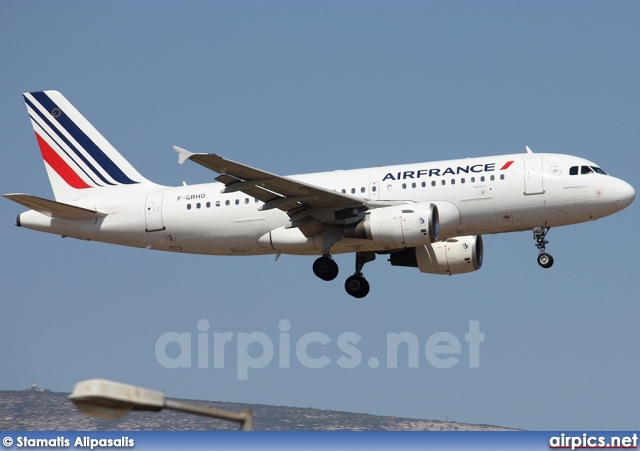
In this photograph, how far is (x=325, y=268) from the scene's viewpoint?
44156 millimetres

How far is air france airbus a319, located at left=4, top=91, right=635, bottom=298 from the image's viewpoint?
4144 centimetres

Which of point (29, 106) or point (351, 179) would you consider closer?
point (351, 179)

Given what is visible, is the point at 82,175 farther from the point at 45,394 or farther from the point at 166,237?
the point at 45,394

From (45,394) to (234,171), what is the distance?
23.6m

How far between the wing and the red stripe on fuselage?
10.2 metres

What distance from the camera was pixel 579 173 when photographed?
137ft

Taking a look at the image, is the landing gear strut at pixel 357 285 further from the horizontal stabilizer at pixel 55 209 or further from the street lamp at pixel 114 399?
the street lamp at pixel 114 399

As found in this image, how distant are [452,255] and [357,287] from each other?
14.1ft

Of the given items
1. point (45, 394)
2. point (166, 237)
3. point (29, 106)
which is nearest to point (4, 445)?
point (166, 237)

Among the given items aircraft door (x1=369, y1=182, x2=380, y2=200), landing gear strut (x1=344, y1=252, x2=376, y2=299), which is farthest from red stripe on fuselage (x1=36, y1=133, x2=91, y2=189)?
aircraft door (x1=369, y1=182, x2=380, y2=200)

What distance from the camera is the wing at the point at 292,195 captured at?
40406 mm

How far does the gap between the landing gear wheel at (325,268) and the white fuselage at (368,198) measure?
1.62 ft

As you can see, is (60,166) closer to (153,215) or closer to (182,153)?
(153,215)

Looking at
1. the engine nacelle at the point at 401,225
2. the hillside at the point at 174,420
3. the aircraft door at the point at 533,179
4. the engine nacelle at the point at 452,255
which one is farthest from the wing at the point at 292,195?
the hillside at the point at 174,420
